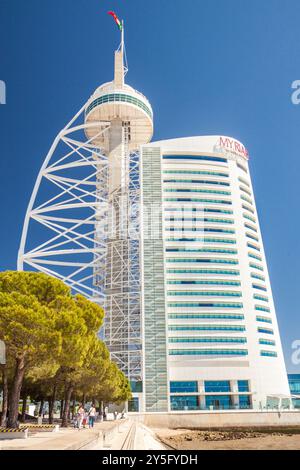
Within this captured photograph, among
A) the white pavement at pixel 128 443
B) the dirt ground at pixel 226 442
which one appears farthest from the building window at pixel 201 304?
the white pavement at pixel 128 443

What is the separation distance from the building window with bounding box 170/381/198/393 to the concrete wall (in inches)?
461

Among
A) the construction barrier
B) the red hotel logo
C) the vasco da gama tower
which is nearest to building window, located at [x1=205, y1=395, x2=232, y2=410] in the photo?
the vasco da gama tower

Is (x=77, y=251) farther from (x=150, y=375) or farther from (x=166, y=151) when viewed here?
(x=166, y=151)

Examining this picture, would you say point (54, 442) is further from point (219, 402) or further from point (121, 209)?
point (121, 209)

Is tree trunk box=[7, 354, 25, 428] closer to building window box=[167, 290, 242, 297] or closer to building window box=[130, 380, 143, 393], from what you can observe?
building window box=[130, 380, 143, 393]

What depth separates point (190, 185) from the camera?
114375 millimetres

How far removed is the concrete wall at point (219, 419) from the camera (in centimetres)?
7938

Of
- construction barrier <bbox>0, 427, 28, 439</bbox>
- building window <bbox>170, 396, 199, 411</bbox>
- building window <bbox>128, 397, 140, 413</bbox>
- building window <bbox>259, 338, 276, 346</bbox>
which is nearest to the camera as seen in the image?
construction barrier <bbox>0, 427, 28, 439</bbox>

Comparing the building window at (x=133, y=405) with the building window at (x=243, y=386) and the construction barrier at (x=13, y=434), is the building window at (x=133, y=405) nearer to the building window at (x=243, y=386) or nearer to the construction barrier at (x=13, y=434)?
the building window at (x=243, y=386)

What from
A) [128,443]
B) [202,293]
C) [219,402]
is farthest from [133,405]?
[128,443]

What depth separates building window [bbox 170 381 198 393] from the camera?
314 feet

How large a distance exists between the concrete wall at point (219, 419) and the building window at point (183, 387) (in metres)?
11.7

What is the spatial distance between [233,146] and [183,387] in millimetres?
67535

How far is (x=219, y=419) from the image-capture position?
82.0m
